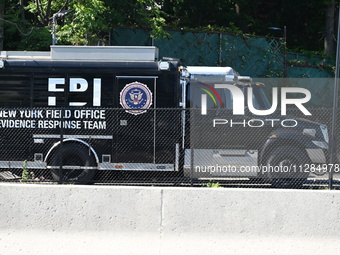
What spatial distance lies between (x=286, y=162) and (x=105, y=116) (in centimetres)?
377

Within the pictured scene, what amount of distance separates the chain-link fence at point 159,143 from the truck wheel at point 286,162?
0.02 meters

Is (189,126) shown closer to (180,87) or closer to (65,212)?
(180,87)

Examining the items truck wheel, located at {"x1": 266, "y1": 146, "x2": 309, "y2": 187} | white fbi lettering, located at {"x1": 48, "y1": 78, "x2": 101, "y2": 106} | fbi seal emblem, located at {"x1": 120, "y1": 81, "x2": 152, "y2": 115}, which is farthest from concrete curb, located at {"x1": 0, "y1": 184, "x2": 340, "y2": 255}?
white fbi lettering, located at {"x1": 48, "y1": 78, "x2": 101, "y2": 106}

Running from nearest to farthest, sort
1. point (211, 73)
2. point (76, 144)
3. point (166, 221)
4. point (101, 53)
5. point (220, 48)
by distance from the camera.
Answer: point (166, 221) → point (76, 144) → point (101, 53) → point (211, 73) → point (220, 48)

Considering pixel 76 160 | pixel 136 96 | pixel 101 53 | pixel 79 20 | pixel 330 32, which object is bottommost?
pixel 76 160

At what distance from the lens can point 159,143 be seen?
1208cm

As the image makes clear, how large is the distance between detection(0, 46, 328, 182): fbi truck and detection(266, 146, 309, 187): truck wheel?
0.07 feet

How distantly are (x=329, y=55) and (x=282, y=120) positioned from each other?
1863 cm

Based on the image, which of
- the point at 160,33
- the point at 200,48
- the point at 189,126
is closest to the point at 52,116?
the point at 189,126

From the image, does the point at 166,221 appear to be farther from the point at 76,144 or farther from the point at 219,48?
the point at 219,48

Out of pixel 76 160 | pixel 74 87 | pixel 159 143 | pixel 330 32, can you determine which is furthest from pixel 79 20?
pixel 330 32

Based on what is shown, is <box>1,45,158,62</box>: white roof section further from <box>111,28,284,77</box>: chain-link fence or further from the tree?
<box>111,28,284,77</box>: chain-link fence

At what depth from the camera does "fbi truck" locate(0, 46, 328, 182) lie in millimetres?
11805

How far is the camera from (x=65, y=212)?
307 inches
